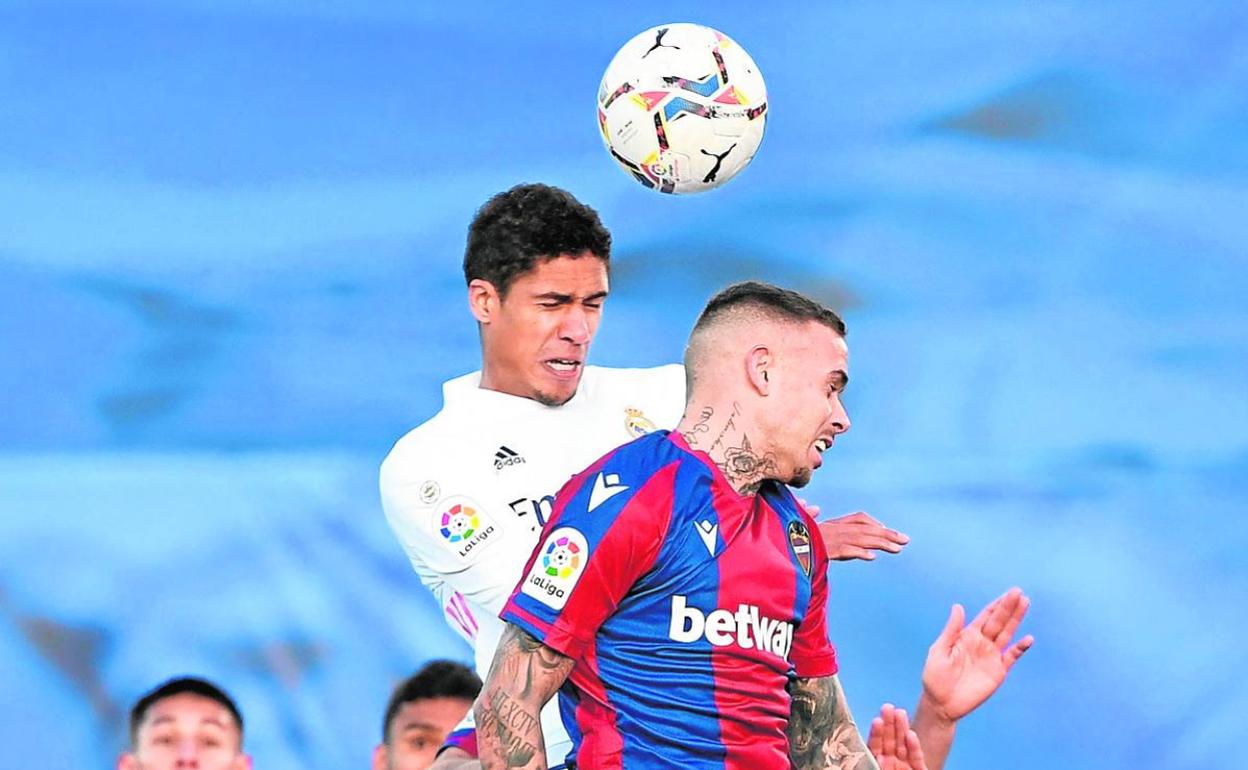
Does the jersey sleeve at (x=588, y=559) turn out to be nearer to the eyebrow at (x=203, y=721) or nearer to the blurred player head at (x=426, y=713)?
the eyebrow at (x=203, y=721)

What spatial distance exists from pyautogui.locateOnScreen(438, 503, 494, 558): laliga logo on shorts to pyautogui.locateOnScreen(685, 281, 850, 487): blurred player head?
1011mm

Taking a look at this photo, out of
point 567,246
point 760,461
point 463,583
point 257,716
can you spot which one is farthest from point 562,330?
point 257,716

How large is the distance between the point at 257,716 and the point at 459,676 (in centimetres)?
236

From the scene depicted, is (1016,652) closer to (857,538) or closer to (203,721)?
(857,538)

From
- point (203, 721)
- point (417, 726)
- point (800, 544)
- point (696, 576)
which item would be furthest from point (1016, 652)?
point (203, 721)

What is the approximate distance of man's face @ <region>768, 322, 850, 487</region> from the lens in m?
4.61

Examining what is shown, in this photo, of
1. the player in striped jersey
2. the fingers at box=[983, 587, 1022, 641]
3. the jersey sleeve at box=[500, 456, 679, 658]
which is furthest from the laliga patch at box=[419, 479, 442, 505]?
the fingers at box=[983, 587, 1022, 641]

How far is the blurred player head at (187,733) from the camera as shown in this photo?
5352 mm

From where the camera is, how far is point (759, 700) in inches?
179

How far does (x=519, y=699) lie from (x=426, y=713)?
83.1 inches

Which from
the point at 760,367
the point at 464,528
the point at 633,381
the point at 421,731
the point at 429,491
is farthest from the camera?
the point at 421,731

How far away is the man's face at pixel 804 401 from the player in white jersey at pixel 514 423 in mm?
827

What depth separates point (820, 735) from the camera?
4.89 meters

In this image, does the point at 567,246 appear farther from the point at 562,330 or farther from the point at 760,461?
the point at 760,461
